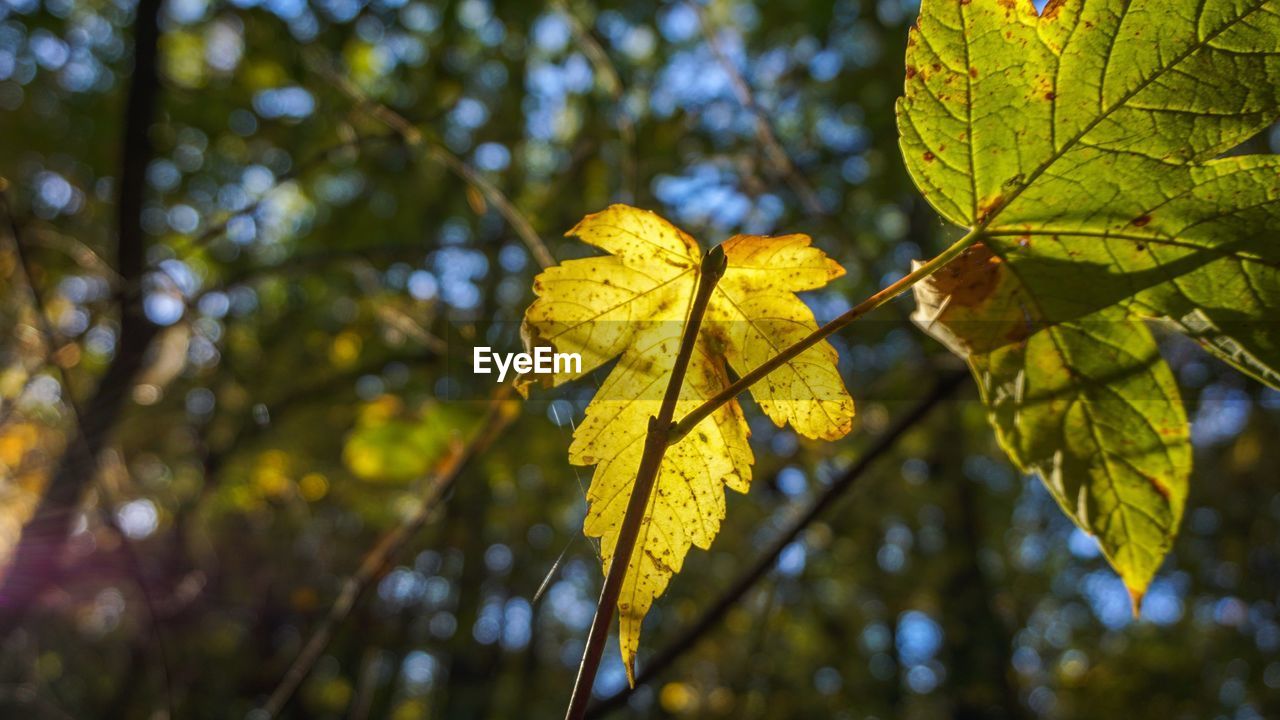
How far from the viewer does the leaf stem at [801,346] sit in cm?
41

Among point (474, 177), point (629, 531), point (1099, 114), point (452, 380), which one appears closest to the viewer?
point (629, 531)

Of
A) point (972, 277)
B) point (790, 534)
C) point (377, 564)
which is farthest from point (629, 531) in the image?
point (377, 564)

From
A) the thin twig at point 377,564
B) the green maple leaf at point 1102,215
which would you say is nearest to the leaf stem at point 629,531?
the green maple leaf at point 1102,215

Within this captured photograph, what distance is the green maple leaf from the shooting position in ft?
1.53

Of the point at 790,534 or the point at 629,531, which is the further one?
the point at 790,534

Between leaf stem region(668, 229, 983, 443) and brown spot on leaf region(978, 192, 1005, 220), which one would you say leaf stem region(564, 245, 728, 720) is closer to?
leaf stem region(668, 229, 983, 443)

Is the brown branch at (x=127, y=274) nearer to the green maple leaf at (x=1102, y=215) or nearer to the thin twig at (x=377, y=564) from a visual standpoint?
the thin twig at (x=377, y=564)

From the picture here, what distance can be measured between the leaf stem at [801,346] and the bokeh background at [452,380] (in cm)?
14

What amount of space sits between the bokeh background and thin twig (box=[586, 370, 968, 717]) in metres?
0.29

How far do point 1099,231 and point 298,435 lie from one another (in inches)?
176

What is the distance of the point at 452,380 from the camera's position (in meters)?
2.71

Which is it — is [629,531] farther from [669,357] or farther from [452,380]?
[452,380]

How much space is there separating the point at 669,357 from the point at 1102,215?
28cm

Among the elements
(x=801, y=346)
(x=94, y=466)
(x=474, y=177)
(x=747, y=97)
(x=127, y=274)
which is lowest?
(x=801, y=346)
